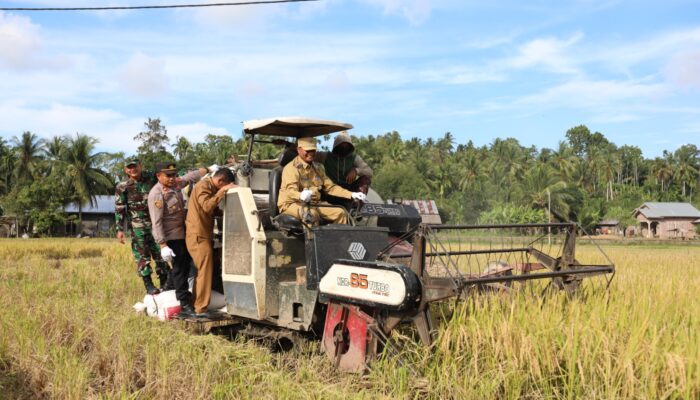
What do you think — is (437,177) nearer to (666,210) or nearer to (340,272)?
(666,210)

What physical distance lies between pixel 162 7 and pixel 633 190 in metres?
84.0

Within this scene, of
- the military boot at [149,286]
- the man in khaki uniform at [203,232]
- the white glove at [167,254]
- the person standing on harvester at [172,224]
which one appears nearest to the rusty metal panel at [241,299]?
the man in khaki uniform at [203,232]

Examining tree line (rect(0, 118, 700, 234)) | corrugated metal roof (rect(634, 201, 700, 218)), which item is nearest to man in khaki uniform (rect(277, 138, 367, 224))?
tree line (rect(0, 118, 700, 234))

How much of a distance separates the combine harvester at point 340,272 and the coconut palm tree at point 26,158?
55169 millimetres

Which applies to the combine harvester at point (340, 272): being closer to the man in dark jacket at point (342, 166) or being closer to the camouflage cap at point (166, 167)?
the man in dark jacket at point (342, 166)

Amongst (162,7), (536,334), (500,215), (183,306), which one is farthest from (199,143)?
(536,334)

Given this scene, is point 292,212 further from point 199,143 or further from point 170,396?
point 199,143

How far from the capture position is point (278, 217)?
5.99m

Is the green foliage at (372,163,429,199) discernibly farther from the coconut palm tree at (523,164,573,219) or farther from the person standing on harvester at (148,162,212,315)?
the person standing on harvester at (148,162,212,315)

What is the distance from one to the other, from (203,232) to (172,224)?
2.46ft

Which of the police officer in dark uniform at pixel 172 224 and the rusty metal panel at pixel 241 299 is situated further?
the police officer in dark uniform at pixel 172 224

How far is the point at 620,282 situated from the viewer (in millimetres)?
7719

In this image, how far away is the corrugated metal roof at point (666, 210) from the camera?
6838 cm

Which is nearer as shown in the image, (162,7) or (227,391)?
(227,391)
